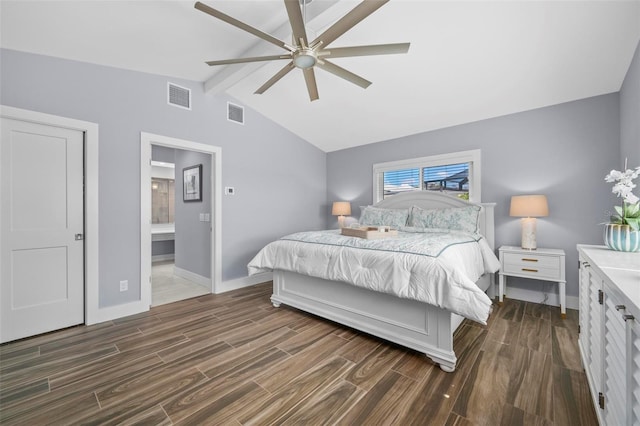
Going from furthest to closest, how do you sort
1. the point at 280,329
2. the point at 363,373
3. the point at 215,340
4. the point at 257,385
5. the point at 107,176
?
the point at 107,176 → the point at 280,329 → the point at 215,340 → the point at 363,373 → the point at 257,385

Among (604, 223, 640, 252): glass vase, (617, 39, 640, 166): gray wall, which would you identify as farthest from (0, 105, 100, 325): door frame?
(617, 39, 640, 166): gray wall

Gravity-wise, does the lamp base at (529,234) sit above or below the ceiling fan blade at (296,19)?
below

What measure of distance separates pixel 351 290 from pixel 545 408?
1.51 meters

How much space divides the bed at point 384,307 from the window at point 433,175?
0.37 metres

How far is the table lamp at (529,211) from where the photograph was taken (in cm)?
310

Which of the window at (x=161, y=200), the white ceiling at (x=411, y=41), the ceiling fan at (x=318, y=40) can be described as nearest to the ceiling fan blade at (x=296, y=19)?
the ceiling fan at (x=318, y=40)

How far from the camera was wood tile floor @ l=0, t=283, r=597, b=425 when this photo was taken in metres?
1.56

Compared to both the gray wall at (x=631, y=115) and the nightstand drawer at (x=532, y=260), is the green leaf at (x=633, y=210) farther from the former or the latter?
the nightstand drawer at (x=532, y=260)

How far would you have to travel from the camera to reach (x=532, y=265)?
3.08 m

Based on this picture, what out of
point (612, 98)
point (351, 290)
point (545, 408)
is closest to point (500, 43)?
point (612, 98)

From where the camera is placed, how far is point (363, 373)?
1953 mm

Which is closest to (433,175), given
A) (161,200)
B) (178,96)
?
(178,96)

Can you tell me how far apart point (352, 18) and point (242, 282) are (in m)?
3.70

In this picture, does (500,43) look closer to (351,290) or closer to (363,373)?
(351,290)
